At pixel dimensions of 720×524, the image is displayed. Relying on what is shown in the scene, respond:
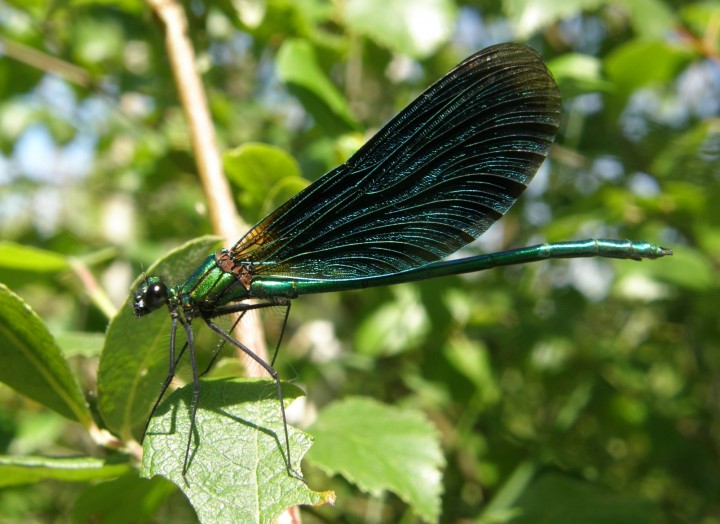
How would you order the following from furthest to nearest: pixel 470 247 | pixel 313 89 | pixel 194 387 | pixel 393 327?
pixel 470 247, pixel 393 327, pixel 313 89, pixel 194 387

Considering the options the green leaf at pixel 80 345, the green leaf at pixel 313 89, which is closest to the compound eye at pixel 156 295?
the green leaf at pixel 80 345

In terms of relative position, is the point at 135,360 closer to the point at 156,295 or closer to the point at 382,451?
the point at 156,295

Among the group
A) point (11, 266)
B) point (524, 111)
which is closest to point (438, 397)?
point (524, 111)

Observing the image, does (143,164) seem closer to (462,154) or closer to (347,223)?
(347,223)

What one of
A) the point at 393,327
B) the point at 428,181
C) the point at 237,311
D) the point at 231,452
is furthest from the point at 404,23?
the point at 231,452

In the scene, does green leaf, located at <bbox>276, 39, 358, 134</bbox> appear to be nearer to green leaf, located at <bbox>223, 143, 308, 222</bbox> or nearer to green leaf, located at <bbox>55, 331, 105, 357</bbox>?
green leaf, located at <bbox>223, 143, 308, 222</bbox>

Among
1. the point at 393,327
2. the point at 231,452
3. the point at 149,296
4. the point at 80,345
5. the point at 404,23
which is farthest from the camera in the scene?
the point at 393,327
